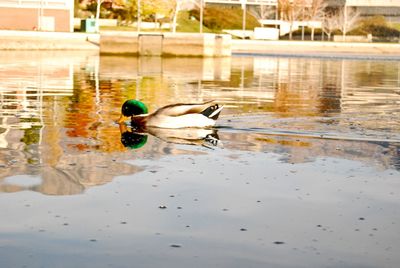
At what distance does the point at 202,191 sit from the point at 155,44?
50.7 metres

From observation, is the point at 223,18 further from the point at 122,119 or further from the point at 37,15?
the point at 122,119

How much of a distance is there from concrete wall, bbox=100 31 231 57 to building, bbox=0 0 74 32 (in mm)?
22291

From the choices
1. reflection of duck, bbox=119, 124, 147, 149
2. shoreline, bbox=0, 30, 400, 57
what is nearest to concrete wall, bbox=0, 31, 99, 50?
shoreline, bbox=0, 30, 400, 57

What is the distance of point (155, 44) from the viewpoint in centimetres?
5969

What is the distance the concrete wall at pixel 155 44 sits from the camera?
195 feet

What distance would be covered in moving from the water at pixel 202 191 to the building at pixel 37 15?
6412 cm

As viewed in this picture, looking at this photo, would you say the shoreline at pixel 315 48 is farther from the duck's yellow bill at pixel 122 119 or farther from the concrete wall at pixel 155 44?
the duck's yellow bill at pixel 122 119

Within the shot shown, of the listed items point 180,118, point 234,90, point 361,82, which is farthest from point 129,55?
point 180,118

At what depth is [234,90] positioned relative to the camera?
1056 inches

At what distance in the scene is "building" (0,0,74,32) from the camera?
8088cm

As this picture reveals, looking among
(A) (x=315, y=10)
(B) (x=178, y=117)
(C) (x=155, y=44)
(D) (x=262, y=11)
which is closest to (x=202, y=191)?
(B) (x=178, y=117)

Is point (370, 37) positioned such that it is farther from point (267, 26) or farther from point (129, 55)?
point (129, 55)

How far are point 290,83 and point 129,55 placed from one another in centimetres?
2938

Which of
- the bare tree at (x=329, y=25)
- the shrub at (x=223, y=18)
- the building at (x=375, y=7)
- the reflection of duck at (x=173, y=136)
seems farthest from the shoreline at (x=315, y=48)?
the reflection of duck at (x=173, y=136)
